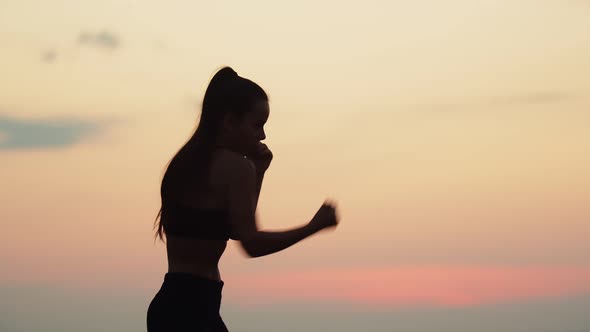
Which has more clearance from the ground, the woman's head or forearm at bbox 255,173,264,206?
the woman's head

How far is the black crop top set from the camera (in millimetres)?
6492

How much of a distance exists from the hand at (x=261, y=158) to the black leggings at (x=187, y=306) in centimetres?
75

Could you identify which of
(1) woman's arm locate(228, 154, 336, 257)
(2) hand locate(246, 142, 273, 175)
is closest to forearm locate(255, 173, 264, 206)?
(2) hand locate(246, 142, 273, 175)

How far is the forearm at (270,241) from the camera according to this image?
6.43 m

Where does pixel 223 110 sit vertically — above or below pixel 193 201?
above

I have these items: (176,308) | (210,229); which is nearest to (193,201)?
(210,229)

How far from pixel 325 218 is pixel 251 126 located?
2.30ft

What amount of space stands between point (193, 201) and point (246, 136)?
473 mm

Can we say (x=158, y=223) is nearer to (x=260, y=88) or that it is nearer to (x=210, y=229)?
(x=210, y=229)

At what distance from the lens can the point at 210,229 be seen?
21.3ft

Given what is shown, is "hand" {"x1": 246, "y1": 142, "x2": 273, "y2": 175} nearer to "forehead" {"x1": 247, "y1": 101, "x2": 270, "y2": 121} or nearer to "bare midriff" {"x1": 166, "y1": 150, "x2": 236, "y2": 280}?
"forehead" {"x1": 247, "y1": 101, "x2": 270, "y2": 121}

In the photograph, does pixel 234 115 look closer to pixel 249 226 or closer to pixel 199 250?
pixel 249 226

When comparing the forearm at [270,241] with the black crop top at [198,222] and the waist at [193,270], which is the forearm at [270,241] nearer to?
the black crop top at [198,222]

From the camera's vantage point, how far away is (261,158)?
693 cm
